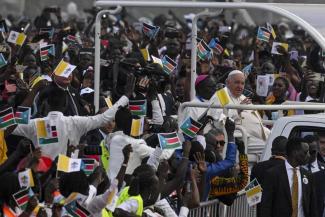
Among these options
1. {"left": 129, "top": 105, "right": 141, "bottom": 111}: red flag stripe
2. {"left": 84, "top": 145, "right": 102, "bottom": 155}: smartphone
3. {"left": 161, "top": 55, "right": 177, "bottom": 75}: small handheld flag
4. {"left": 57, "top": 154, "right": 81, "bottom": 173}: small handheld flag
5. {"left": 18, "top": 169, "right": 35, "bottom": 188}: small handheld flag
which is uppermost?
{"left": 57, "top": 154, "right": 81, "bottom": 173}: small handheld flag

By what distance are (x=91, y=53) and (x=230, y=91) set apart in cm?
486

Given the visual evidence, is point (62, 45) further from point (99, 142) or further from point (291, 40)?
point (291, 40)

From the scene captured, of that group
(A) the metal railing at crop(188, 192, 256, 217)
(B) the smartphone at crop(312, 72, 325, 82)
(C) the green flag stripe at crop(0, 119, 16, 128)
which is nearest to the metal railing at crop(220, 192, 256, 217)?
(A) the metal railing at crop(188, 192, 256, 217)

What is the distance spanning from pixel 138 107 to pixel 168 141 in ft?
3.95

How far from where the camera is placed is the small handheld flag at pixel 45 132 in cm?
1285

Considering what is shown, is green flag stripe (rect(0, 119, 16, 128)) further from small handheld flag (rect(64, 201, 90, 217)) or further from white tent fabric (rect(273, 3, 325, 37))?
white tent fabric (rect(273, 3, 325, 37))

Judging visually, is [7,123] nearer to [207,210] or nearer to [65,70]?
[65,70]

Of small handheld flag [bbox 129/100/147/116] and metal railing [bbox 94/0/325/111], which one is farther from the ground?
metal railing [bbox 94/0/325/111]

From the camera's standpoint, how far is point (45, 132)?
12938 mm

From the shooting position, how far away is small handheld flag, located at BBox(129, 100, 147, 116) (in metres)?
13.1

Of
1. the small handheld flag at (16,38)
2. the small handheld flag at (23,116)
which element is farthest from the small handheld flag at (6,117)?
the small handheld flag at (16,38)

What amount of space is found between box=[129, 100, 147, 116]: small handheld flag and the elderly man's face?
5.66 feet

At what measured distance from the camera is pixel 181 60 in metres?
19.2

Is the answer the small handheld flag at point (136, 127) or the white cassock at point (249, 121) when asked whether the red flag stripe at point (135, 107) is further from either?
the white cassock at point (249, 121)
